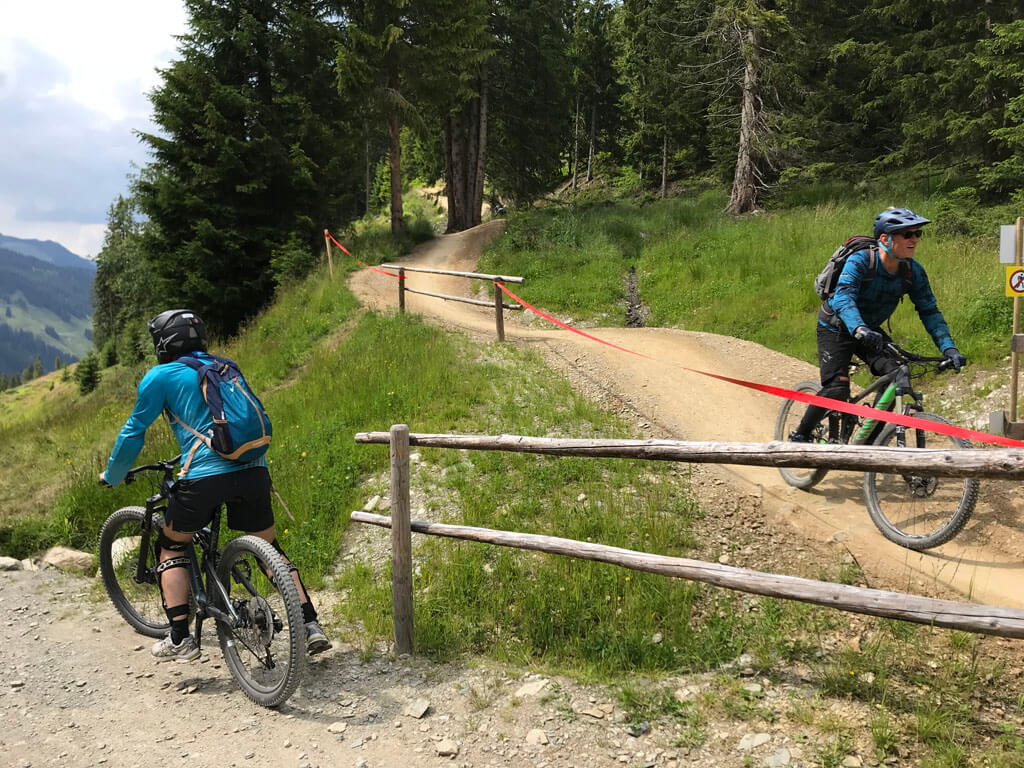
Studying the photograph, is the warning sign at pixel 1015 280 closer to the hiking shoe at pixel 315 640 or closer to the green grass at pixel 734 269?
the green grass at pixel 734 269

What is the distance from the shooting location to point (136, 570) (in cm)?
569

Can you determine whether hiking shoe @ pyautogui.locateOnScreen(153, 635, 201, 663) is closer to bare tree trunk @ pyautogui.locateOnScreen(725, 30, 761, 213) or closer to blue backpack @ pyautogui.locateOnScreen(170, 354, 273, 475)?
blue backpack @ pyautogui.locateOnScreen(170, 354, 273, 475)

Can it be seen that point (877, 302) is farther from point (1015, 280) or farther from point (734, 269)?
point (734, 269)

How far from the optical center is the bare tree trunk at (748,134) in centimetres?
1858

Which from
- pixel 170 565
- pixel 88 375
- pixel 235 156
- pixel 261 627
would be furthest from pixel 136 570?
pixel 88 375

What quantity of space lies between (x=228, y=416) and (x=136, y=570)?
8.11 feet

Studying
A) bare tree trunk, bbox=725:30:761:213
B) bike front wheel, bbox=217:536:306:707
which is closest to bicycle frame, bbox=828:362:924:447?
bike front wheel, bbox=217:536:306:707

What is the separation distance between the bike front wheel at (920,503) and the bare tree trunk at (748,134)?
16087 mm

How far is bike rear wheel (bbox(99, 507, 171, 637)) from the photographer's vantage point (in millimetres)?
5242

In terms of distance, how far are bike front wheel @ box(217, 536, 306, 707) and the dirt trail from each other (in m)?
4.19

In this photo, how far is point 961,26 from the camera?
1709 centimetres

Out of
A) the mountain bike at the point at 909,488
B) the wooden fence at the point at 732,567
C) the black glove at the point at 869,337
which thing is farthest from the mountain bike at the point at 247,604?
the black glove at the point at 869,337

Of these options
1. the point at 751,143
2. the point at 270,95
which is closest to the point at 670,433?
the point at 751,143

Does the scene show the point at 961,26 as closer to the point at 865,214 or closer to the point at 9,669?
the point at 865,214
